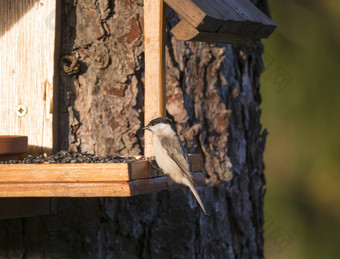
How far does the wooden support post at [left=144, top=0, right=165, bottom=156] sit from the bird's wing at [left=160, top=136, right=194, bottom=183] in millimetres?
170

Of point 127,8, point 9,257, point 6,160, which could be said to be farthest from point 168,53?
point 9,257

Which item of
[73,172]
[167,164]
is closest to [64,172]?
[73,172]

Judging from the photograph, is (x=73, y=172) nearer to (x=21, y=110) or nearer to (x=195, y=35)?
(x=195, y=35)

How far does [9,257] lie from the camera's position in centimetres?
293

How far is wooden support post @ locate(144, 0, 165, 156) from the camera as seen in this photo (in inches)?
101

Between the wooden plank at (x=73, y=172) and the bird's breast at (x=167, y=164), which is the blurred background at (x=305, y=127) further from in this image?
the wooden plank at (x=73, y=172)

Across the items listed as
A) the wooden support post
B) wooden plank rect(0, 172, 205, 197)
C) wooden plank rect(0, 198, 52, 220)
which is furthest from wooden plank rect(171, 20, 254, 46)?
wooden plank rect(0, 198, 52, 220)

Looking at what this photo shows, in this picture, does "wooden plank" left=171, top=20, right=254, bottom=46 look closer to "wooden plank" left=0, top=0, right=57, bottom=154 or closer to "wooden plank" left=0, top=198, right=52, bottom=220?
"wooden plank" left=0, top=0, right=57, bottom=154

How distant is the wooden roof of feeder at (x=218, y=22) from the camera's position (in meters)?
2.35

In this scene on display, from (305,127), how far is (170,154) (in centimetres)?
319

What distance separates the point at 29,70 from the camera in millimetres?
2863

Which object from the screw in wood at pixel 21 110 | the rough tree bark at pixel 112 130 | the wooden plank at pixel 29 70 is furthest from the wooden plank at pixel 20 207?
the screw in wood at pixel 21 110

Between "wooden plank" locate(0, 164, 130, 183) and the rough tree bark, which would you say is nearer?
"wooden plank" locate(0, 164, 130, 183)

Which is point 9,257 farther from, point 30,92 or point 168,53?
point 168,53
